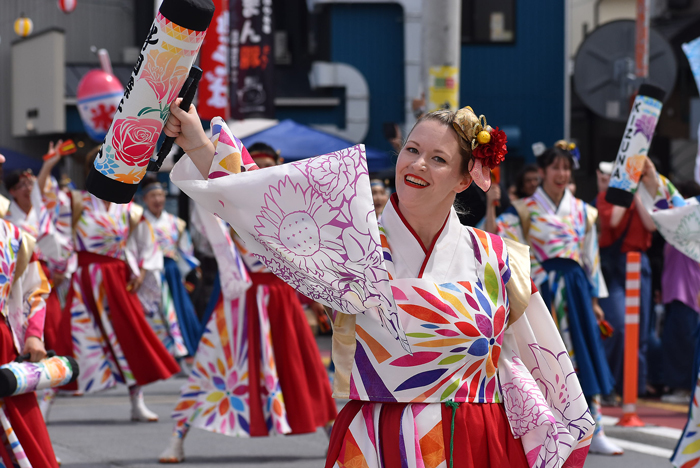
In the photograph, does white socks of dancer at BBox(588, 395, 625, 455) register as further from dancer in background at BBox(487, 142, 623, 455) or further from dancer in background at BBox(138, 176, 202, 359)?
dancer in background at BBox(138, 176, 202, 359)

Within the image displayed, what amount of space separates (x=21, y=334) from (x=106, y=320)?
11.2ft

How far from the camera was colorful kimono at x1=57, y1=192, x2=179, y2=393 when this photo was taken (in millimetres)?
6961

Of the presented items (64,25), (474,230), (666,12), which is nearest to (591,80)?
(474,230)

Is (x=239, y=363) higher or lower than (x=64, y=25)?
lower

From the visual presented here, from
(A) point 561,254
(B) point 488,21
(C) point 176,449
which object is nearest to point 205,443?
A: (C) point 176,449

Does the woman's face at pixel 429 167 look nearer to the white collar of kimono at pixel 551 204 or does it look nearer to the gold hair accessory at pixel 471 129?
the gold hair accessory at pixel 471 129

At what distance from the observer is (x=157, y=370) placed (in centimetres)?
702

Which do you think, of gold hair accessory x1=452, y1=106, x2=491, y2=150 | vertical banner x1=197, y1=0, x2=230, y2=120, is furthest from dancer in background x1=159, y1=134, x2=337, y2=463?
vertical banner x1=197, y1=0, x2=230, y2=120

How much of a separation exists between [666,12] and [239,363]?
14.1 meters

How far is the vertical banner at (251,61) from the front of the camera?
1248cm

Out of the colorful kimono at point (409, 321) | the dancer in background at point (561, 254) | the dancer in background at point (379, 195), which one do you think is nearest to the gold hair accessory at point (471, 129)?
the colorful kimono at point (409, 321)

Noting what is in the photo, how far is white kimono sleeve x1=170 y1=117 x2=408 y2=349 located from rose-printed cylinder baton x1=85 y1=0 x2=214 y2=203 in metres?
0.17

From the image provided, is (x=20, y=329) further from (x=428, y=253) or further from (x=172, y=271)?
(x=172, y=271)

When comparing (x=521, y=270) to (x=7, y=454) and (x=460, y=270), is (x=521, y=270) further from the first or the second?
(x=7, y=454)
